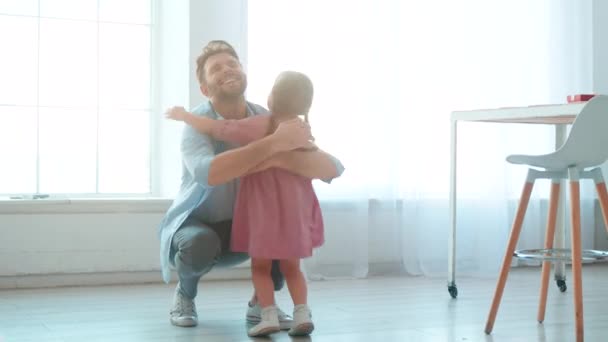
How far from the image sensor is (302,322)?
2414 millimetres

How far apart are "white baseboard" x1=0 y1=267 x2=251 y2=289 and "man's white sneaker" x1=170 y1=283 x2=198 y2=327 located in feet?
2.37

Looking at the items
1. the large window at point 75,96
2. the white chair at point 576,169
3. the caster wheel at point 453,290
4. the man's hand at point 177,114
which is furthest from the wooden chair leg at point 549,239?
the large window at point 75,96

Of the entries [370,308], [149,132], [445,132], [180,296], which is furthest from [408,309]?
[149,132]

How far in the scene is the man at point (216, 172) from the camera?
7.63 feet

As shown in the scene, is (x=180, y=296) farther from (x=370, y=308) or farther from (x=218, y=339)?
(x=370, y=308)

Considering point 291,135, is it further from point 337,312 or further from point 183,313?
point 337,312

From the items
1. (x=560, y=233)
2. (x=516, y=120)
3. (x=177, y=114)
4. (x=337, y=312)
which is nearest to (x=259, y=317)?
(x=337, y=312)

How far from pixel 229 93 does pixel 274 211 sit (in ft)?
1.38

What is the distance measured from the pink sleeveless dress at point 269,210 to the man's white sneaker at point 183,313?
327 millimetres

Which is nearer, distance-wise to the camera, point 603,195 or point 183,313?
point 603,195

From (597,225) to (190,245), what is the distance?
2902 millimetres

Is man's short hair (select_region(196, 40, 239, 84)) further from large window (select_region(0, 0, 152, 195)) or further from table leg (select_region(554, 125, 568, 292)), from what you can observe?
table leg (select_region(554, 125, 568, 292))

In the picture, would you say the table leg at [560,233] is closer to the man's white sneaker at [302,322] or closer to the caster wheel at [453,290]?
the caster wheel at [453,290]

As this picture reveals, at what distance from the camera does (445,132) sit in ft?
13.3
